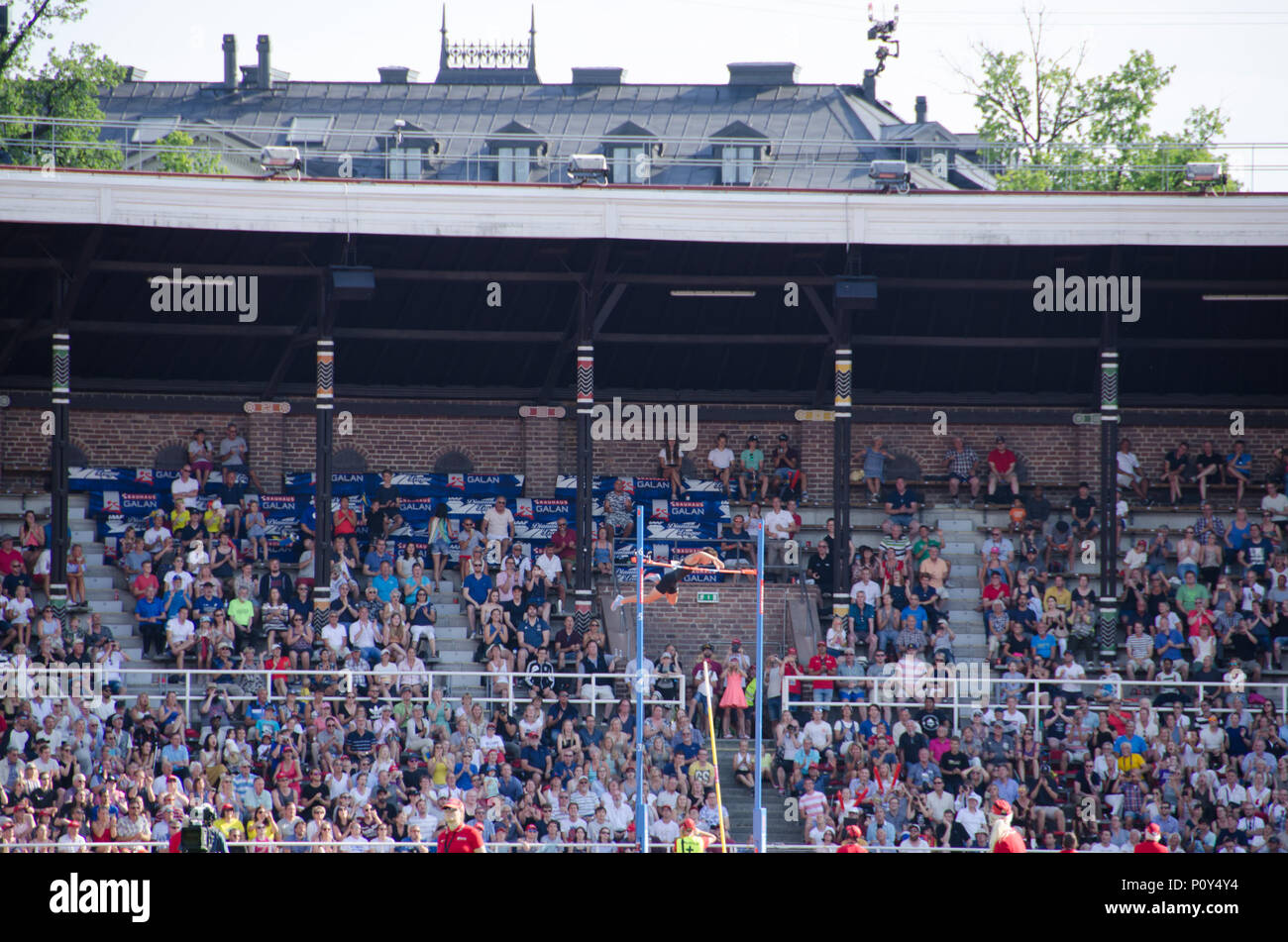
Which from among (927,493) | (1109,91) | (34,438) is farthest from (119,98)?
(927,493)

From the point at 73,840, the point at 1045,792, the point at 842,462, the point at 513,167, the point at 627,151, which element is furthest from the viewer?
the point at 627,151

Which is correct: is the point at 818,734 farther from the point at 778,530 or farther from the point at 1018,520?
the point at 1018,520

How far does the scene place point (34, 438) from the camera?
82.8 ft

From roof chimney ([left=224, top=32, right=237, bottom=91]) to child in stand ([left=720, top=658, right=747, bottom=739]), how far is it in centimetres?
3639

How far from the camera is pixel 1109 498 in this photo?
22.4 metres

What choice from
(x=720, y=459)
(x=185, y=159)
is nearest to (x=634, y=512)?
(x=720, y=459)

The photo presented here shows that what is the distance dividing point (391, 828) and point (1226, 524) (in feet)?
46.2

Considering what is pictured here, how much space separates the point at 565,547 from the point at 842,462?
440 cm

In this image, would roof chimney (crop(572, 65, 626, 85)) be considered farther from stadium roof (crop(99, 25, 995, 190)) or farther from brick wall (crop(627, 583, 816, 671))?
brick wall (crop(627, 583, 816, 671))

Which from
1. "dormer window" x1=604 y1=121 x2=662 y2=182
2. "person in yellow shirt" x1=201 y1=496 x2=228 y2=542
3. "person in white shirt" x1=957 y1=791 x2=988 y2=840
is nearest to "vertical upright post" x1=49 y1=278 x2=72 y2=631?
"person in yellow shirt" x1=201 y1=496 x2=228 y2=542

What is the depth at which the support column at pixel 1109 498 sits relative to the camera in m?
22.0

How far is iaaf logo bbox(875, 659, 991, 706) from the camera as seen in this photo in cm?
2045
